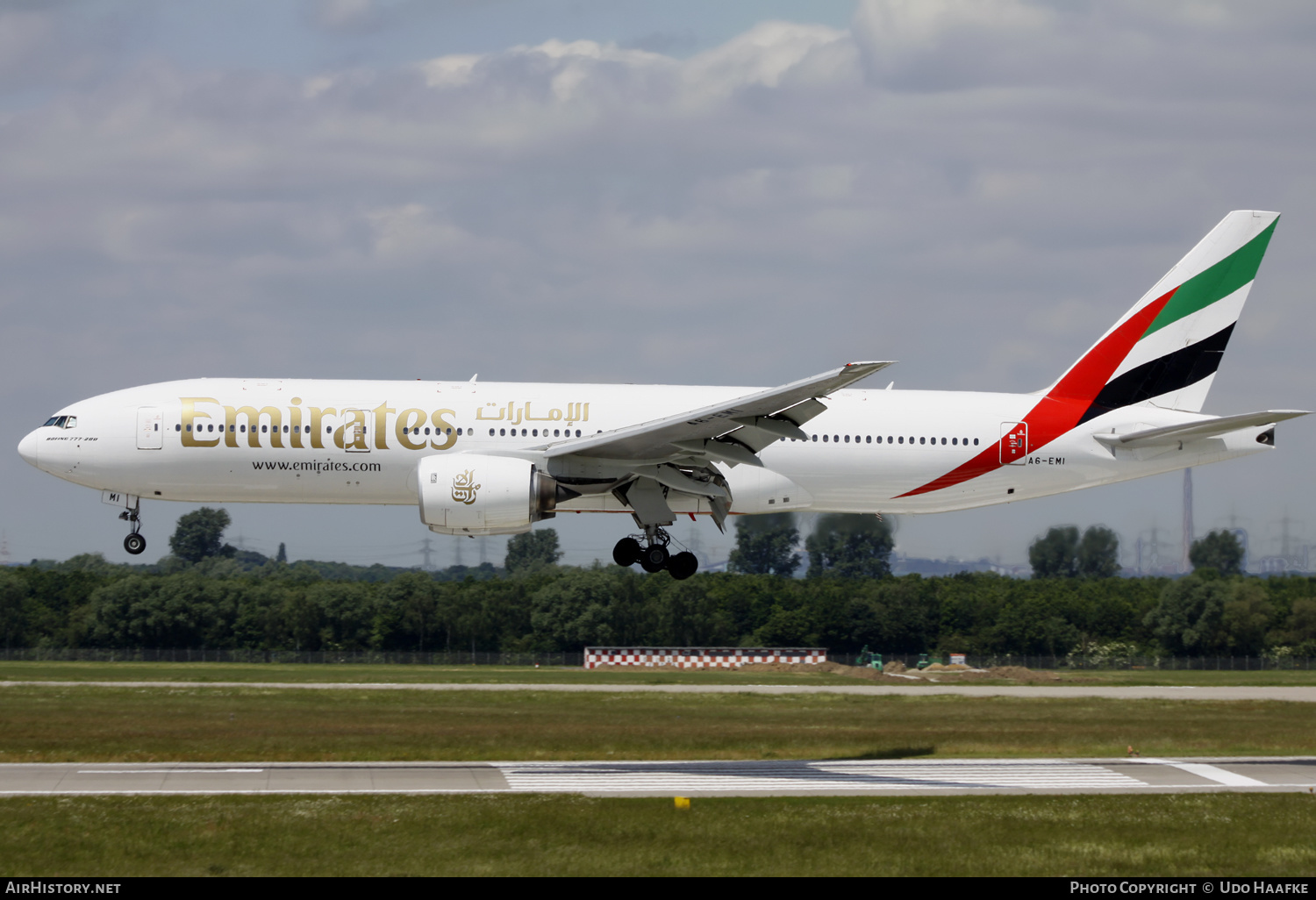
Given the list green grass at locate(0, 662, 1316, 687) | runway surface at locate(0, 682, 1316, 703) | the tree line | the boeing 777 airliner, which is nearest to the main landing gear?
the boeing 777 airliner

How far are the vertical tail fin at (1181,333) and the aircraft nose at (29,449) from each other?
81.3ft

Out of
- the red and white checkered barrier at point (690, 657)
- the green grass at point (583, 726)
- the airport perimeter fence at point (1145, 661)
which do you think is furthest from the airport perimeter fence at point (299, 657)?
the green grass at point (583, 726)

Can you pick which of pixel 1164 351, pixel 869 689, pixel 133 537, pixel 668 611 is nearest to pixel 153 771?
pixel 133 537

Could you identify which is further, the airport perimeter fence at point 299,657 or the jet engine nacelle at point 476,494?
the airport perimeter fence at point 299,657

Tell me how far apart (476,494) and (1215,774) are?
61.3ft

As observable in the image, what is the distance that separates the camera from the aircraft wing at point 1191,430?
30109 millimetres

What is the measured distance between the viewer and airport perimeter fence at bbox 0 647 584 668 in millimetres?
83750

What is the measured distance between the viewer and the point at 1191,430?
3238cm

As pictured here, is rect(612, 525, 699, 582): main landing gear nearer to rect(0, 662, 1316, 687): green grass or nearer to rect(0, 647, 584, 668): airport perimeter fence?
rect(0, 662, 1316, 687): green grass

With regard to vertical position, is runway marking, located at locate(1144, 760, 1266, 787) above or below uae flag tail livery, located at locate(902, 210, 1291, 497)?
below

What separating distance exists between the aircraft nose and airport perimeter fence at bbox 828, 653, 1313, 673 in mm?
65050

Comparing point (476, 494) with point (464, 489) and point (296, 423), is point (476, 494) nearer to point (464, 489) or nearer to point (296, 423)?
point (464, 489)

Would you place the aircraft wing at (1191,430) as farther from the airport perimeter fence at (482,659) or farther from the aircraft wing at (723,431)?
the airport perimeter fence at (482,659)

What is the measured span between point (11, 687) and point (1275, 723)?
1727 inches
